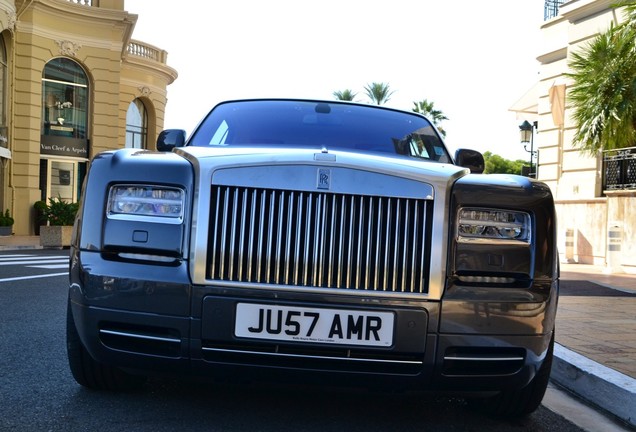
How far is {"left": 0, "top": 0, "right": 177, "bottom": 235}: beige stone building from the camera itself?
24078 mm

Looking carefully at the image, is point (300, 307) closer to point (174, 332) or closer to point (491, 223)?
point (174, 332)

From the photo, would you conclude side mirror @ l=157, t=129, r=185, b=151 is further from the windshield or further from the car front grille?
the car front grille

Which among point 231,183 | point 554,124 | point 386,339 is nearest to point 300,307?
point 386,339

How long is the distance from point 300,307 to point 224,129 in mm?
1788

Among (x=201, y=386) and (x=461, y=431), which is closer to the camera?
(x=461, y=431)

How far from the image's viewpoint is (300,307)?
9.40 feet

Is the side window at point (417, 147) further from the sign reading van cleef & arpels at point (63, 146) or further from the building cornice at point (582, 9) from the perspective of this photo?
the sign reading van cleef & arpels at point (63, 146)

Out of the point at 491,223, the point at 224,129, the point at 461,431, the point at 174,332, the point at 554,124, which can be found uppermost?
the point at 554,124

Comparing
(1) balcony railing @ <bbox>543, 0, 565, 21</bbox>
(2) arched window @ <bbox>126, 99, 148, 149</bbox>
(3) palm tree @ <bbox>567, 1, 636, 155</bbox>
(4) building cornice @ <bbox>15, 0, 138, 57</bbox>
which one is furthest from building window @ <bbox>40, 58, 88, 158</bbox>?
(3) palm tree @ <bbox>567, 1, 636, 155</bbox>

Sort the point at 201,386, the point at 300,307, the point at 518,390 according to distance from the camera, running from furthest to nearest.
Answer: the point at 201,386 < the point at 518,390 < the point at 300,307

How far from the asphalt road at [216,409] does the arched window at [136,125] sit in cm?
2947

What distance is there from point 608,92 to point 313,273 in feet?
47.3

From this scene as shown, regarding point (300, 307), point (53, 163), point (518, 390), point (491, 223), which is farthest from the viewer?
point (53, 163)

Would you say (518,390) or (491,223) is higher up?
(491,223)
